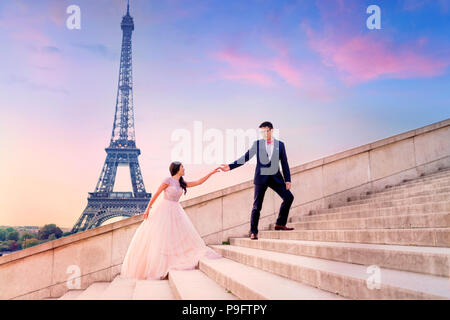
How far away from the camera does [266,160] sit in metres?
6.30

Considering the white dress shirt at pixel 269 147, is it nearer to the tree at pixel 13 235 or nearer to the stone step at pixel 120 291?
the stone step at pixel 120 291

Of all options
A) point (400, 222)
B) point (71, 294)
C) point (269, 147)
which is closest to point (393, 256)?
point (400, 222)

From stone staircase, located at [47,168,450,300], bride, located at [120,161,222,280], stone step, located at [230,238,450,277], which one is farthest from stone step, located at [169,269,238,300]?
stone step, located at [230,238,450,277]

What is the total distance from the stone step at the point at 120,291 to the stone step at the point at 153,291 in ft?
0.35

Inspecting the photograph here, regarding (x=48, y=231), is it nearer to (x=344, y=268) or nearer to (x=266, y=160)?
(x=266, y=160)

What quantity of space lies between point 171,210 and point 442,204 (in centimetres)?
385

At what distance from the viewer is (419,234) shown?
3.51 meters

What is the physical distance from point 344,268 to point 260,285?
738 millimetres

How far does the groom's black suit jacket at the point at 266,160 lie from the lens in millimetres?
6289

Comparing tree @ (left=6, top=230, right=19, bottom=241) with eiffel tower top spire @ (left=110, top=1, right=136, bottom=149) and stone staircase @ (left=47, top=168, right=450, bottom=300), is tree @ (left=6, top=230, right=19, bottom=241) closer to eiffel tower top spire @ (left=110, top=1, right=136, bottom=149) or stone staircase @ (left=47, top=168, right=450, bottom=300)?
eiffel tower top spire @ (left=110, top=1, right=136, bottom=149)

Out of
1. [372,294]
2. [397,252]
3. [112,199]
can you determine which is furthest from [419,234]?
[112,199]

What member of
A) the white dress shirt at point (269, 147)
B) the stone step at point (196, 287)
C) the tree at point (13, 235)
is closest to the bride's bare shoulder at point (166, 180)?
the stone step at point (196, 287)

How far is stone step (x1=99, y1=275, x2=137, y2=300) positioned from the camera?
444 centimetres
